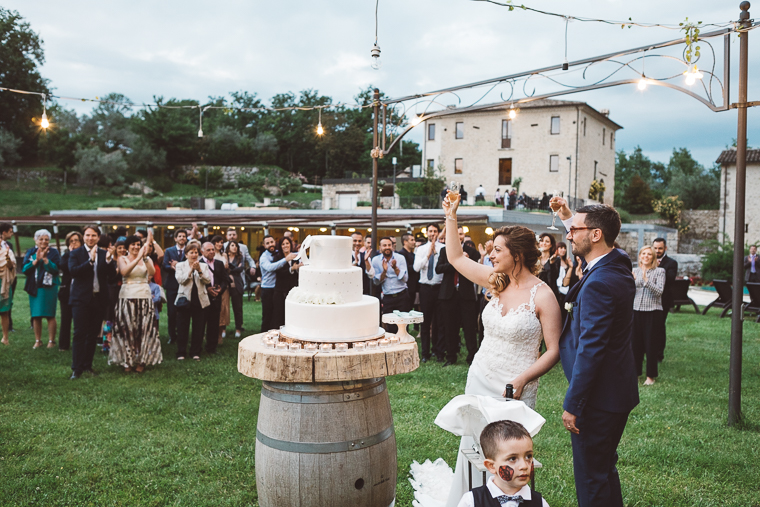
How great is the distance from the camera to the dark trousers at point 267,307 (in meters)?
8.86

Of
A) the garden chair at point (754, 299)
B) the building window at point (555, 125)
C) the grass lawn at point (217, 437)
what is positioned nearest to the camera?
the grass lawn at point (217, 437)

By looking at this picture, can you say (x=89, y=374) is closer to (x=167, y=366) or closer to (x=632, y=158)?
(x=167, y=366)

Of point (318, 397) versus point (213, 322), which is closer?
point (318, 397)

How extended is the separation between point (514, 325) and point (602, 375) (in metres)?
0.55

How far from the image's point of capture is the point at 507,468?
221 centimetres

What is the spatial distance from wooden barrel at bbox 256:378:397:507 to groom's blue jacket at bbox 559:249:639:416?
1.03m

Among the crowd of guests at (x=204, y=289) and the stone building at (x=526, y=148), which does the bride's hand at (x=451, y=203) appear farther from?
the stone building at (x=526, y=148)

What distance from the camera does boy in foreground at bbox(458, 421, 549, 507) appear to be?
2217 mm

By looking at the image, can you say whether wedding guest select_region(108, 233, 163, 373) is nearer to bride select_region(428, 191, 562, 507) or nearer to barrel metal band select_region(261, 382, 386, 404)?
barrel metal band select_region(261, 382, 386, 404)

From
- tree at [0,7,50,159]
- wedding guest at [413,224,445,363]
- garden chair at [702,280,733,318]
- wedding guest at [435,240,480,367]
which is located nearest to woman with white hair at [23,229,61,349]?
wedding guest at [413,224,445,363]

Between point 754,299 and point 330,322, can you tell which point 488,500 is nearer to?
point 330,322

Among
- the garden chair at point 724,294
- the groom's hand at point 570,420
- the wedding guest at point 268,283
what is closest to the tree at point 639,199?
the garden chair at point 724,294

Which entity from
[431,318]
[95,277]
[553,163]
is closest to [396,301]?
[431,318]

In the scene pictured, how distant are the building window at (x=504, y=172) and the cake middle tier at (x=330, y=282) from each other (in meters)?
37.0
